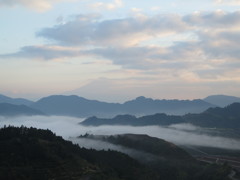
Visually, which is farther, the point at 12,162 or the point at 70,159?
the point at 70,159

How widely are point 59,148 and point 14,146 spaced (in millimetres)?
22677

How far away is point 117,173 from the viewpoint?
199 meters

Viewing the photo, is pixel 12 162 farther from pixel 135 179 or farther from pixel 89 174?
pixel 135 179

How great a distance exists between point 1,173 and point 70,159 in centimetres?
4489

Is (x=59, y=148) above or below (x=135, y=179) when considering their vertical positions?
above

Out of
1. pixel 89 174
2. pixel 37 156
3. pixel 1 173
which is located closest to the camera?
pixel 1 173

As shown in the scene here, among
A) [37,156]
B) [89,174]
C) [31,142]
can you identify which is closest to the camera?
[89,174]

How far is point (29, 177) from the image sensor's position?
14900 cm

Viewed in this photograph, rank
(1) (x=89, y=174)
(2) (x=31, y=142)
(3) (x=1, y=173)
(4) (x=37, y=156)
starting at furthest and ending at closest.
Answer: (2) (x=31, y=142) → (4) (x=37, y=156) → (1) (x=89, y=174) → (3) (x=1, y=173)

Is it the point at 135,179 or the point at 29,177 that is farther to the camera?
the point at 135,179

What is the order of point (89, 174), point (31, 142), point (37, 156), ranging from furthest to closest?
point (31, 142), point (37, 156), point (89, 174)

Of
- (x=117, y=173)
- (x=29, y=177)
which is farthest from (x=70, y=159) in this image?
(x=29, y=177)

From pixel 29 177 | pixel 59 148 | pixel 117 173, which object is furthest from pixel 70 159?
pixel 29 177

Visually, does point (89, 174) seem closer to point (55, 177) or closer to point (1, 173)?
point (55, 177)
